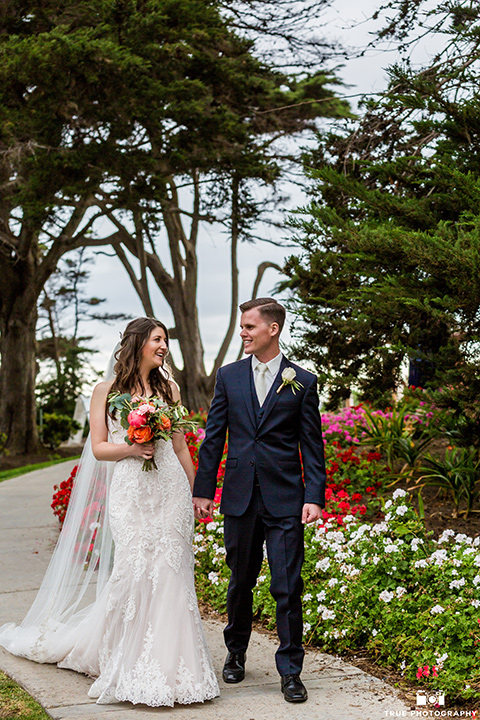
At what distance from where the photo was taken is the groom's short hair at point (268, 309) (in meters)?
4.32

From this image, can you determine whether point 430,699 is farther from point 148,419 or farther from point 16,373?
point 16,373

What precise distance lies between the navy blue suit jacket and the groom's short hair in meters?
0.26

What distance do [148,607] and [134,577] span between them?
0.55 ft

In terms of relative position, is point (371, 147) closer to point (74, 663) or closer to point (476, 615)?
point (476, 615)

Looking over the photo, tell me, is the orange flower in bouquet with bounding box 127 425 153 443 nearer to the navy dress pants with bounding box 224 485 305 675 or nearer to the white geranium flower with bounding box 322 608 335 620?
the navy dress pants with bounding box 224 485 305 675

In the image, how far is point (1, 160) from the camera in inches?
574

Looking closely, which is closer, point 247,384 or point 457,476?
point 247,384

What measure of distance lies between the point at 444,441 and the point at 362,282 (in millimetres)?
3575

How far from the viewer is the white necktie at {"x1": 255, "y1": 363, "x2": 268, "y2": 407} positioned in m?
4.38

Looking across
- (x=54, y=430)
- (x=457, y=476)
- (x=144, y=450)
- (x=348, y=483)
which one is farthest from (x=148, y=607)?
(x=54, y=430)

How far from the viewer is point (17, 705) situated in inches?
157

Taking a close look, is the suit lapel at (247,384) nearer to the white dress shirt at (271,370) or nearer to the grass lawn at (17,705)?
the white dress shirt at (271,370)

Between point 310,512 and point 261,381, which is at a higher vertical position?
point 261,381

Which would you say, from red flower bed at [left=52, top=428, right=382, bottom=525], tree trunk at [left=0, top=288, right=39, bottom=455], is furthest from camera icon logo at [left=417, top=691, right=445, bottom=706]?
tree trunk at [left=0, top=288, right=39, bottom=455]
